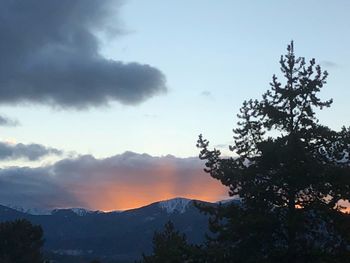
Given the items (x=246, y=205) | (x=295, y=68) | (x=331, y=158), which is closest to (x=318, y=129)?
(x=331, y=158)

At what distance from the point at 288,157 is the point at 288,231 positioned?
3.62 m

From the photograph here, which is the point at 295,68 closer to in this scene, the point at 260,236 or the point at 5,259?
the point at 260,236

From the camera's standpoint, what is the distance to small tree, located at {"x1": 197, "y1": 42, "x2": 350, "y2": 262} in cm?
2636

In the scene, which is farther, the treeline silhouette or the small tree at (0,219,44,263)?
the small tree at (0,219,44,263)


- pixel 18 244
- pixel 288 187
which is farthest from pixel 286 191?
pixel 18 244

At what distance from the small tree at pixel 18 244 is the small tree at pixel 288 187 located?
48.8m

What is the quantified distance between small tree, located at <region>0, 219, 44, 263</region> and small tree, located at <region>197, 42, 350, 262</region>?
48.8 metres

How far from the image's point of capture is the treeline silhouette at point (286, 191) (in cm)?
2636

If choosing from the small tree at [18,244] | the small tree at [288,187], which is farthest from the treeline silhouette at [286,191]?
the small tree at [18,244]

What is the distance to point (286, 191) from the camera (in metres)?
27.3

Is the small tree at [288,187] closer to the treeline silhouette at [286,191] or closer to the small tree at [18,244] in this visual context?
the treeline silhouette at [286,191]

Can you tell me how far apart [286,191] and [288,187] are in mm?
244

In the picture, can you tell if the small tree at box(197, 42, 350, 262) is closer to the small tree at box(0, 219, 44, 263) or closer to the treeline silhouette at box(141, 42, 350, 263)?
the treeline silhouette at box(141, 42, 350, 263)

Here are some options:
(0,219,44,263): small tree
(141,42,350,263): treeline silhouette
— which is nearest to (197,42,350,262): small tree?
(141,42,350,263): treeline silhouette
